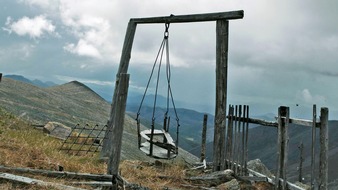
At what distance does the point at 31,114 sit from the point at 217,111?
16015 millimetres

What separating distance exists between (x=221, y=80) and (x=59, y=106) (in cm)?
2039

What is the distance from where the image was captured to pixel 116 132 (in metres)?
8.05

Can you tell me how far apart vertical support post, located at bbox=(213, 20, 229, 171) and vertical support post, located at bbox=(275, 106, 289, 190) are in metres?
2.49

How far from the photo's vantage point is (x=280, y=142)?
8.48 m

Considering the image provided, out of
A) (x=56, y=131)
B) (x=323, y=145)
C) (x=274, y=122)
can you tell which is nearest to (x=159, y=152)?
(x=274, y=122)

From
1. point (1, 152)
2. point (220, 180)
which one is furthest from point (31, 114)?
point (220, 180)

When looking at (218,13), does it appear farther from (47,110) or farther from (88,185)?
(47,110)

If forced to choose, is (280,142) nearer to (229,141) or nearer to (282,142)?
(282,142)

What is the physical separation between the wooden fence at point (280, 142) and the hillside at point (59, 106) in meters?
7.46

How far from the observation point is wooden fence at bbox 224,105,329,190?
720cm

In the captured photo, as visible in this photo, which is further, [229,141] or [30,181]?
[229,141]

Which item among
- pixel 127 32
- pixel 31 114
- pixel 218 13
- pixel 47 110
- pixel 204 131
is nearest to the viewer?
pixel 218 13

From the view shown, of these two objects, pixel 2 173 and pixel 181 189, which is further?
pixel 181 189

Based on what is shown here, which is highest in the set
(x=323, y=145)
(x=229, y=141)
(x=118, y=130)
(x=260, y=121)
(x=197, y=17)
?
(x=197, y=17)
